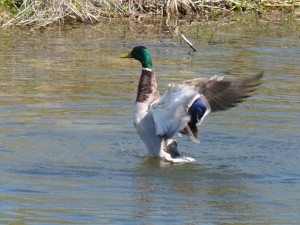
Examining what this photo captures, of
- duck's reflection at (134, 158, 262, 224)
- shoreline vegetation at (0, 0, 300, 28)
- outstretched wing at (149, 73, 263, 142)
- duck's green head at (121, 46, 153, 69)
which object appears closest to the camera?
duck's reflection at (134, 158, 262, 224)

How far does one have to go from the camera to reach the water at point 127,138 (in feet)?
25.6

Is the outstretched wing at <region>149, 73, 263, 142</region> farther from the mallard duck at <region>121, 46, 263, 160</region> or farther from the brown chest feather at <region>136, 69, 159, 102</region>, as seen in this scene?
the brown chest feather at <region>136, 69, 159, 102</region>

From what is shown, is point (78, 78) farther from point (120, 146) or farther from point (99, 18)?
point (99, 18)

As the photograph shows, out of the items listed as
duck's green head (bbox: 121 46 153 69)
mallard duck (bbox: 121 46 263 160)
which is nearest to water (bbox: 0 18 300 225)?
mallard duck (bbox: 121 46 263 160)

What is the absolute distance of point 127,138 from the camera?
34.4ft

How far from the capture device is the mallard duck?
907 centimetres

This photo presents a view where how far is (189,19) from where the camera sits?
18.2 metres

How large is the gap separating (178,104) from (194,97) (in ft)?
0.55

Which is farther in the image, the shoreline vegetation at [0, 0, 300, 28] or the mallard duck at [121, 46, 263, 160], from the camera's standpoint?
the shoreline vegetation at [0, 0, 300, 28]

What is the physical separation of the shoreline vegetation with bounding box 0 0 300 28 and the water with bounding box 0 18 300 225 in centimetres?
49

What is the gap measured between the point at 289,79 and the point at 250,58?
1.44 meters

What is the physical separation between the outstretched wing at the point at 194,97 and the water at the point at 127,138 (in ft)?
1.65

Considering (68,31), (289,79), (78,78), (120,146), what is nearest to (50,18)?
(68,31)

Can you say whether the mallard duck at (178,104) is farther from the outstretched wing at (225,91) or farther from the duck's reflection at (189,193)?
the duck's reflection at (189,193)
